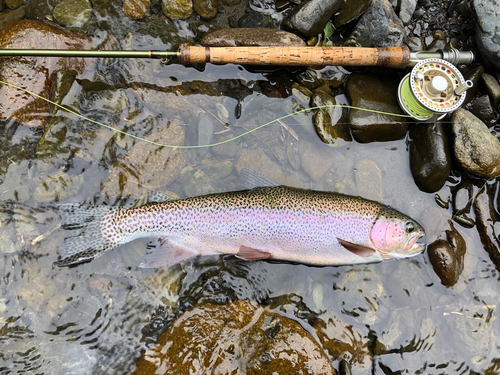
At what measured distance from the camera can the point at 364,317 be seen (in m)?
3.49

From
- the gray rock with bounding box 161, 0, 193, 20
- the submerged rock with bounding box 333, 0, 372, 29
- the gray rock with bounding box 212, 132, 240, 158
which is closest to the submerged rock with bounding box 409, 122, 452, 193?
the submerged rock with bounding box 333, 0, 372, 29

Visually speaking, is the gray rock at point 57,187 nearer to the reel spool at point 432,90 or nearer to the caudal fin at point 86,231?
the caudal fin at point 86,231

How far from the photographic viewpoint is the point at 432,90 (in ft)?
10.1

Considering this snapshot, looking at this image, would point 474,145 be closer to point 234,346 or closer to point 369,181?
point 369,181

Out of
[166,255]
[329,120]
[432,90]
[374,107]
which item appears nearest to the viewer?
[432,90]

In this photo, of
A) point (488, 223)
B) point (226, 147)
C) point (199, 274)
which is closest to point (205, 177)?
point (226, 147)

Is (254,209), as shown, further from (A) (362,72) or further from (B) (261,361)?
(A) (362,72)

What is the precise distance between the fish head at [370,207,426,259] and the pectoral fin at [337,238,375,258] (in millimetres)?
107

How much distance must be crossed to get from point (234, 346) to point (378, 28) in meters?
3.60

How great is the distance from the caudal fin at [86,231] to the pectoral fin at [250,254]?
3.94 feet

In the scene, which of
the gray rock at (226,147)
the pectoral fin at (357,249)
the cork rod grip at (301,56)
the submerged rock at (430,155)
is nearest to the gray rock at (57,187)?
the gray rock at (226,147)

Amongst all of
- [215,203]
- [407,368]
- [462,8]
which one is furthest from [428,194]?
[215,203]

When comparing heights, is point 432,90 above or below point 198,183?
above

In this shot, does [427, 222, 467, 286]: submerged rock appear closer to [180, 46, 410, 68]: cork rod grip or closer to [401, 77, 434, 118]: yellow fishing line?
[401, 77, 434, 118]: yellow fishing line
